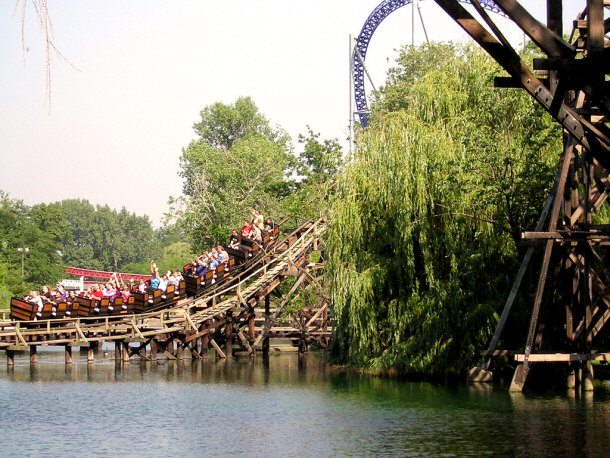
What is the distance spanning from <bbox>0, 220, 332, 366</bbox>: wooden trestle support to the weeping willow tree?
8292 mm

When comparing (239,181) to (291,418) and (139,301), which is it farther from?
(291,418)

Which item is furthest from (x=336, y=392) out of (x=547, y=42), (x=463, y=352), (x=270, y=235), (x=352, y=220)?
(x=547, y=42)

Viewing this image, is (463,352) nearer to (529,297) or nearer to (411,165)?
(529,297)

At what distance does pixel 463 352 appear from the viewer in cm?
2138

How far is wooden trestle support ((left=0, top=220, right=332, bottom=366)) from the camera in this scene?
101 ft

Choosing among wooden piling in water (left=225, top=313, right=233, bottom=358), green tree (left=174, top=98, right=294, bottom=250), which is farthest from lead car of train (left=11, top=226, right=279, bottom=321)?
green tree (left=174, top=98, right=294, bottom=250)

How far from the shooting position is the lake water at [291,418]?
1376 centimetres

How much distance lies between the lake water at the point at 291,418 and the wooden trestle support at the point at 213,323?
510cm

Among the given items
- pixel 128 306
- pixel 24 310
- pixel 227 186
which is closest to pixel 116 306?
pixel 128 306

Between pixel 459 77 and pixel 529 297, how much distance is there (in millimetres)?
6760

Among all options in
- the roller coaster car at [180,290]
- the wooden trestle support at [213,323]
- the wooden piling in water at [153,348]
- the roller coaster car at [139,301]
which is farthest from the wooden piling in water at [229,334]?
the roller coaster car at [139,301]

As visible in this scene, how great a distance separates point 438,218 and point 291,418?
780 cm

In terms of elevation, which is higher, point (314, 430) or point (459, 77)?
point (459, 77)

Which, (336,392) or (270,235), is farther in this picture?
(270,235)
